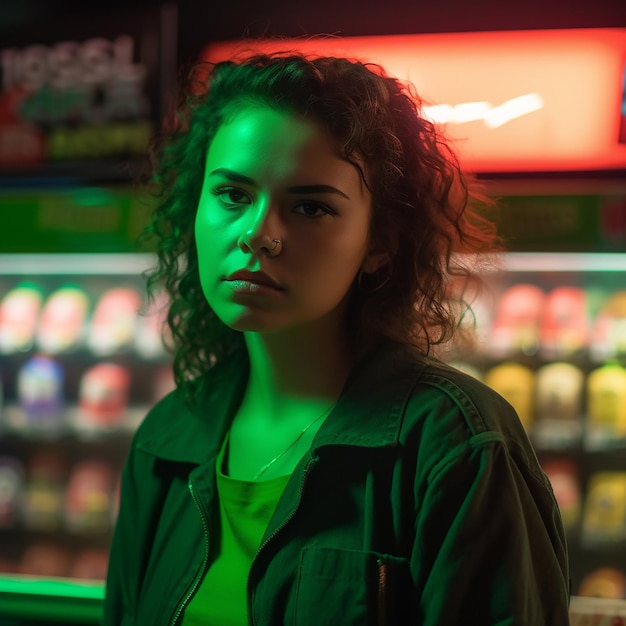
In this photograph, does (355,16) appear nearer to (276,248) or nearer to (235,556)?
(276,248)

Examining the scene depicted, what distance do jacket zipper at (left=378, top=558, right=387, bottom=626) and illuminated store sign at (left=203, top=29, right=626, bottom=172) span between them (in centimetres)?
128

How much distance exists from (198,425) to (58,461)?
1.69 metres

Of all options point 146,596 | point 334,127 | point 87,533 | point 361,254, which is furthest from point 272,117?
point 87,533

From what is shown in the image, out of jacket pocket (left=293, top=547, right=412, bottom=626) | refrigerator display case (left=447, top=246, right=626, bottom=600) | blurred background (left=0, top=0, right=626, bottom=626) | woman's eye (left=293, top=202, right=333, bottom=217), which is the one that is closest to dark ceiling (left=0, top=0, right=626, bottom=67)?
blurred background (left=0, top=0, right=626, bottom=626)

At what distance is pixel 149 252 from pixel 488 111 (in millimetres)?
1122

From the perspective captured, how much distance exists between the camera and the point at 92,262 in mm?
2701

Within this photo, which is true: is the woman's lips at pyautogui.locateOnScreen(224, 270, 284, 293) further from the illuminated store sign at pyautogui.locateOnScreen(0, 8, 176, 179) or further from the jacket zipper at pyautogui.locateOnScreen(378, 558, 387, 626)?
the illuminated store sign at pyautogui.locateOnScreen(0, 8, 176, 179)

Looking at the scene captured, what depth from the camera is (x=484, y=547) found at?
1.04 metres

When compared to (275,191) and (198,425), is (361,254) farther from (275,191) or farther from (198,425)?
(198,425)

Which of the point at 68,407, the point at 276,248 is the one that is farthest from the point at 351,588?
the point at 68,407

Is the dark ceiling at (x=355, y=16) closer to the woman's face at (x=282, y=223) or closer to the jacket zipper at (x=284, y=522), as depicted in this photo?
the woman's face at (x=282, y=223)

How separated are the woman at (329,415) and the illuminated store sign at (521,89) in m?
0.72

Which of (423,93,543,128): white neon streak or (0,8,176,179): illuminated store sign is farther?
(0,8,176,179): illuminated store sign

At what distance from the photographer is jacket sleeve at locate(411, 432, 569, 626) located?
103 centimetres
